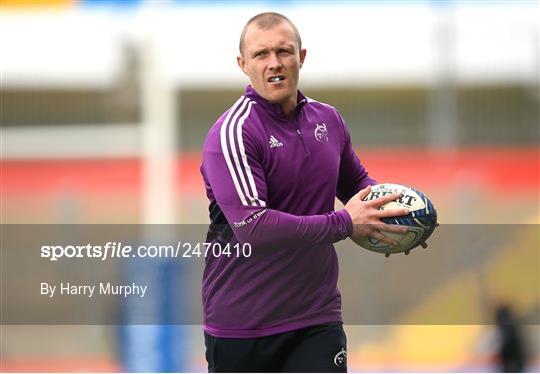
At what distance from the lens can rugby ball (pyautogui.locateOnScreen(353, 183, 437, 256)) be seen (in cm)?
374

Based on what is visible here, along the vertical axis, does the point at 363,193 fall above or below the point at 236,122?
below

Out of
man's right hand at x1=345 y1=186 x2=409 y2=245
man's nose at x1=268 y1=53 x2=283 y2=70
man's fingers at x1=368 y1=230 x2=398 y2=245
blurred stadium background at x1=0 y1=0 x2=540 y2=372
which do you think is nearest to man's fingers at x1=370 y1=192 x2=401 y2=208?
man's right hand at x1=345 y1=186 x2=409 y2=245

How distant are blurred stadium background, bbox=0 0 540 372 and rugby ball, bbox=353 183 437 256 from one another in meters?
4.78

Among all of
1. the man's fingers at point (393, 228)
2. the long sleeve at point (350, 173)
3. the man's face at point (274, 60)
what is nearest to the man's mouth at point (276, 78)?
the man's face at point (274, 60)

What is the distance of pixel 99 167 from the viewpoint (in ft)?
47.0

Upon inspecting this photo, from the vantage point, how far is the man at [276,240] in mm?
3627

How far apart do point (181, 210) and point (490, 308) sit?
430 centimetres

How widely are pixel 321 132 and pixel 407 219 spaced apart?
18.3 inches

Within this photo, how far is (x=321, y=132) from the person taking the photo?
381 centimetres

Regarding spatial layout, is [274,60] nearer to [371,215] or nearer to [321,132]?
[321,132]

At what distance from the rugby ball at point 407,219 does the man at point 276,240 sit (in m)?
0.04

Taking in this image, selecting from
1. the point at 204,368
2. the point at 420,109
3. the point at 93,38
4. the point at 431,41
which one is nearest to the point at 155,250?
the point at 204,368

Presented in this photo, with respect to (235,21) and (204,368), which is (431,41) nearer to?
(235,21)

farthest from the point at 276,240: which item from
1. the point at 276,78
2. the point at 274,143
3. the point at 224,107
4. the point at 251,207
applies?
the point at 224,107
